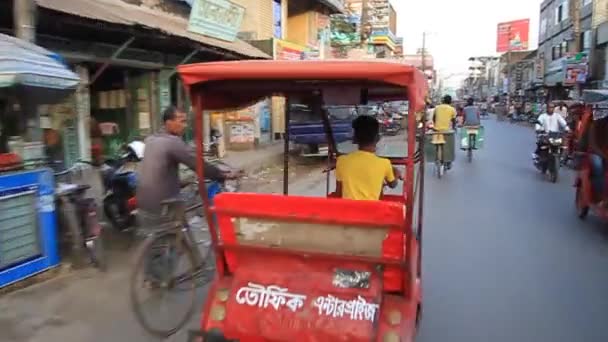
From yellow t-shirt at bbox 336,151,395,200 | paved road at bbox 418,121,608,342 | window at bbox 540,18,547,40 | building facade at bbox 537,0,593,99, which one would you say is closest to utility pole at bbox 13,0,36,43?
yellow t-shirt at bbox 336,151,395,200

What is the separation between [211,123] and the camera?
16.2 meters

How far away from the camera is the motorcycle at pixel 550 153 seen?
12.1m

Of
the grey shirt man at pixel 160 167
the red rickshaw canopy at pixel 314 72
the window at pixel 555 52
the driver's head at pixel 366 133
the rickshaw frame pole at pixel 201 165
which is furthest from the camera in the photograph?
the window at pixel 555 52

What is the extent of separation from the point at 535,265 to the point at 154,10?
10780 millimetres

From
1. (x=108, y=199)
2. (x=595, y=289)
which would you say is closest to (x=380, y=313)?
(x=595, y=289)

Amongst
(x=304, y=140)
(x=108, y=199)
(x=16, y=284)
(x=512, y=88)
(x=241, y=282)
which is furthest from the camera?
(x=512, y=88)

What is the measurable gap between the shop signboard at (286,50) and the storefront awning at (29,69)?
13870 millimetres

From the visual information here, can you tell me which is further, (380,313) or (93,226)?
(93,226)

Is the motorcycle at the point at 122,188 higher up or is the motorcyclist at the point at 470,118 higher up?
the motorcyclist at the point at 470,118

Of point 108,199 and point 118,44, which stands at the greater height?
point 118,44

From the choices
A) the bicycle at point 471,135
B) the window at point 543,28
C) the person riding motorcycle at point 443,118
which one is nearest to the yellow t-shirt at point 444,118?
the person riding motorcycle at point 443,118

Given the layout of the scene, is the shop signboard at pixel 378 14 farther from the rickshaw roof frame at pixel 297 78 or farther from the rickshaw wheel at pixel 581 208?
the rickshaw roof frame at pixel 297 78

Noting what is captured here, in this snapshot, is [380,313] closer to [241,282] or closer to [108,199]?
[241,282]

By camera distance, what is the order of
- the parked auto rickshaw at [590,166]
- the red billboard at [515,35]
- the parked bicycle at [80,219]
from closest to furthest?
the parked bicycle at [80,219] → the parked auto rickshaw at [590,166] → the red billboard at [515,35]
